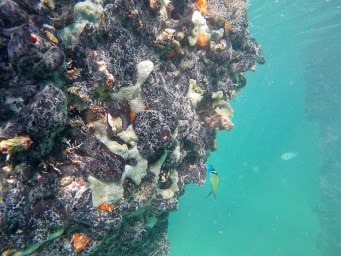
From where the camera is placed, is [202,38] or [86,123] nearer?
[86,123]

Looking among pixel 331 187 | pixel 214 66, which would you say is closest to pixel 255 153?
pixel 331 187

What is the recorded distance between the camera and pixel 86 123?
336 cm

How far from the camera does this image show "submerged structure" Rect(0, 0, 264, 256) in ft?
8.16

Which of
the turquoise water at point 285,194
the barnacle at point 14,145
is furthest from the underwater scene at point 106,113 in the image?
the turquoise water at point 285,194

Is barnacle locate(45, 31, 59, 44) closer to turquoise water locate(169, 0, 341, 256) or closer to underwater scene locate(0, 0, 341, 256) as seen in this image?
underwater scene locate(0, 0, 341, 256)

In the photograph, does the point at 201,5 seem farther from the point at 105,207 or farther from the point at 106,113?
the point at 105,207

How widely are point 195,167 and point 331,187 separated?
2493 cm

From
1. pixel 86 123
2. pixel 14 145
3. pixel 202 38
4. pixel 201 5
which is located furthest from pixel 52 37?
pixel 201 5

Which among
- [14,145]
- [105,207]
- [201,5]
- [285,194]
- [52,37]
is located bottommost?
[285,194]

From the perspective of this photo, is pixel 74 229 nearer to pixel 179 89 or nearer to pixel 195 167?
pixel 195 167

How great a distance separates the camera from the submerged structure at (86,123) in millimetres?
2486

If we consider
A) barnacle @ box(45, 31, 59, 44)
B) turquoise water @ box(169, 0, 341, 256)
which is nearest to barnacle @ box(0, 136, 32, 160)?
barnacle @ box(45, 31, 59, 44)

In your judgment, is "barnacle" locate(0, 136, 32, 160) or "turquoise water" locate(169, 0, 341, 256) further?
"turquoise water" locate(169, 0, 341, 256)

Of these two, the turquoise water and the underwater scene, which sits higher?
the underwater scene
